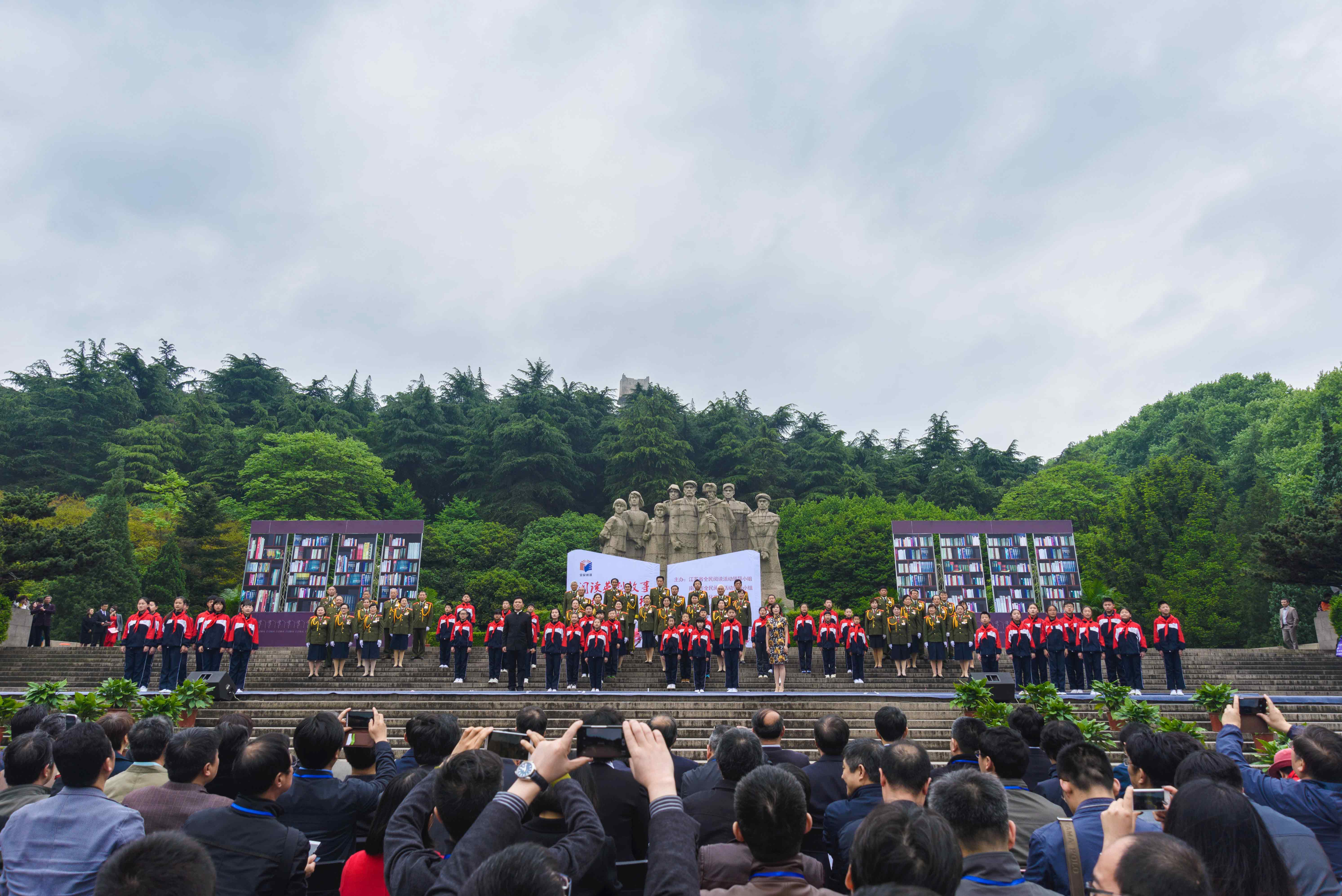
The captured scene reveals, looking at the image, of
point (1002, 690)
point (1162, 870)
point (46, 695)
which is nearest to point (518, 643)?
point (46, 695)

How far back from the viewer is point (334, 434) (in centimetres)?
4331

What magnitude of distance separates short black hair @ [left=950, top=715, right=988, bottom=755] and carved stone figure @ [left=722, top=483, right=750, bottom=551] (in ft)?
64.8

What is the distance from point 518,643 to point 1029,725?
417 inches

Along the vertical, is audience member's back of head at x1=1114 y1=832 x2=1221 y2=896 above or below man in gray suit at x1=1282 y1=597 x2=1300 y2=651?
below

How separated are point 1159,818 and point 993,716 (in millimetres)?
5649

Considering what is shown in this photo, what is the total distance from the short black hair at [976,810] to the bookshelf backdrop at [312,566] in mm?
20433

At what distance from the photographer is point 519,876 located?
1593 millimetres

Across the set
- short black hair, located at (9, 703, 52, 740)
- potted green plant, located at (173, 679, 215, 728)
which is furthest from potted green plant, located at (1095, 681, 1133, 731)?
potted green plant, located at (173, 679, 215, 728)

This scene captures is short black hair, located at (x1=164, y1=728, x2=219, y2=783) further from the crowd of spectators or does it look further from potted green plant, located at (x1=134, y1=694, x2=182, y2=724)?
potted green plant, located at (x1=134, y1=694, x2=182, y2=724)

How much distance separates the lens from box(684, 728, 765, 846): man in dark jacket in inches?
127

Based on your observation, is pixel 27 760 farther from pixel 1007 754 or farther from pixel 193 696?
Answer: pixel 193 696

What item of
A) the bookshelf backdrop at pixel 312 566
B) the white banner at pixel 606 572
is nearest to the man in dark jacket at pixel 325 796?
the white banner at pixel 606 572

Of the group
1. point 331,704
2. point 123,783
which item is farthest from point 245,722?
point 331,704

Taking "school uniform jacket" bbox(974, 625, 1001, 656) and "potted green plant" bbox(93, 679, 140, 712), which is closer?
"potted green plant" bbox(93, 679, 140, 712)
